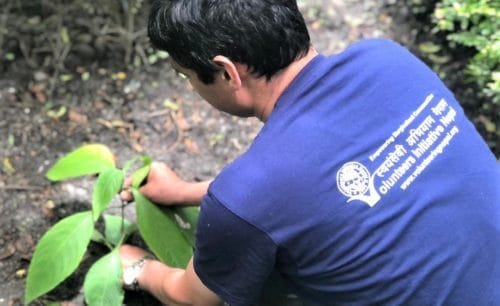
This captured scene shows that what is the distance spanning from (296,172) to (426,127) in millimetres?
250

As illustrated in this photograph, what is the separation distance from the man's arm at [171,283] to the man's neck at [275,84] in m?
0.38

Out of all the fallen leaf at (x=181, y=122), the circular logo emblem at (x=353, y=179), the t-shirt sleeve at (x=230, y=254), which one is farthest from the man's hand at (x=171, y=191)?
the circular logo emblem at (x=353, y=179)

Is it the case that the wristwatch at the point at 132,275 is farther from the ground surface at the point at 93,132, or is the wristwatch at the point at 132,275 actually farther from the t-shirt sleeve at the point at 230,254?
the t-shirt sleeve at the point at 230,254

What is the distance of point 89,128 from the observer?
1.96 m

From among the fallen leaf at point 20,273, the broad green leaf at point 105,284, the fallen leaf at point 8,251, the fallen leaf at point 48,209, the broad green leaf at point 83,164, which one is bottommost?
the fallen leaf at point 20,273

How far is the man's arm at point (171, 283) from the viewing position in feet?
4.37

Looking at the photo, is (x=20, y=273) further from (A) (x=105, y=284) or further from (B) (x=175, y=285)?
(B) (x=175, y=285)

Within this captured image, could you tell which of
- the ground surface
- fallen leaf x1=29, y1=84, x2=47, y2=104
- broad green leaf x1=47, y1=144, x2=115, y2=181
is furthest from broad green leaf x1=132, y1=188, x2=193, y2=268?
fallen leaf x1=29, y1=84, x2=47, y2=104

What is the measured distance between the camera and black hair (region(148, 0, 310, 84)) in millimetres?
1123

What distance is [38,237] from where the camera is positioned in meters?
1.71

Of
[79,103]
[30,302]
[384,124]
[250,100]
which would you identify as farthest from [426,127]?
[79,103]

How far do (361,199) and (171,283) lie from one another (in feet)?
1.95

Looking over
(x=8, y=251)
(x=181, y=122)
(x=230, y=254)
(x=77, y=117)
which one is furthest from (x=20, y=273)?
(x=230, y=254)

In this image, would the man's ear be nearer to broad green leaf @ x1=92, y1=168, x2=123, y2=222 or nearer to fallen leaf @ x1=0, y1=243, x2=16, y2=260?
broad green leaf @ x1=92, y1=168, x2=123, y2=222
